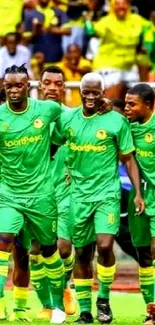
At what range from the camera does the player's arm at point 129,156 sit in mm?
13828

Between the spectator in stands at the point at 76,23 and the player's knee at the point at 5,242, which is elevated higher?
the spectator in stands at the point at 76,23

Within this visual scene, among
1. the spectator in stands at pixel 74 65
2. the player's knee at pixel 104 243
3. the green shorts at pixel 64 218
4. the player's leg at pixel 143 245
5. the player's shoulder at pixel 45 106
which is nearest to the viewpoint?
the player's knee at pixel 104 243

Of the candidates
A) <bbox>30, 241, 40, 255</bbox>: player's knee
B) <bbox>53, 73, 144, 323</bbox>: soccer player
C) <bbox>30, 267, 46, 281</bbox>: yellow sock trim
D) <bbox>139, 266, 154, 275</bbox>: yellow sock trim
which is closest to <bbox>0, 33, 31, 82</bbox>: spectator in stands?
<bbox>30, 241, 40, 255</bbox>: player's knee

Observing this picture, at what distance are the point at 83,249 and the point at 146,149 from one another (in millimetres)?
1131

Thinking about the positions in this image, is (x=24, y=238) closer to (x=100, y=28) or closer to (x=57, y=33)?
(x=100, y=28)

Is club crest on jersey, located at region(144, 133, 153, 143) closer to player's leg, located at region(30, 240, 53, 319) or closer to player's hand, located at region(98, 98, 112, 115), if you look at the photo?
player's hand, located at region(98, 98, 112, 115)

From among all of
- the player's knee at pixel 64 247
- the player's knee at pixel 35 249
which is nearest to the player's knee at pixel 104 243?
the player's knee at pixel 35 249

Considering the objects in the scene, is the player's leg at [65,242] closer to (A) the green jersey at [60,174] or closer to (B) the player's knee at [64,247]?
(B) the player's knee at [64,247]

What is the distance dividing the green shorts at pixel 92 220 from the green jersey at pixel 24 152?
377 millimetres

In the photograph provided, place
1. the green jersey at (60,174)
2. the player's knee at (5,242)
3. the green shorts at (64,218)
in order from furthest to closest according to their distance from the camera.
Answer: the green shorts at (64,218) < the green jersey at (60,174) < the player's knee at (5,242)

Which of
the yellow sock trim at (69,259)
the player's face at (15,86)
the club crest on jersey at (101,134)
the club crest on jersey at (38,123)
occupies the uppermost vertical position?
the player's face at (15,86)

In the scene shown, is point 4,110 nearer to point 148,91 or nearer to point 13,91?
point 13,91

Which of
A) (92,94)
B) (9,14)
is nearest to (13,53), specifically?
(9,14)

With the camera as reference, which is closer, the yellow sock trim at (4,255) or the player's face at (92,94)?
the yellow sock trim at (4,255)
